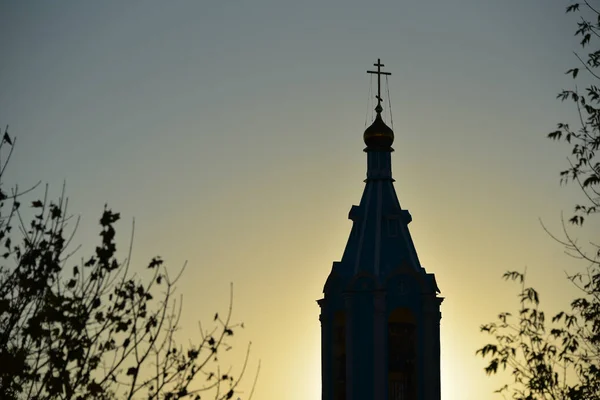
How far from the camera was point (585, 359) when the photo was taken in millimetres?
20969

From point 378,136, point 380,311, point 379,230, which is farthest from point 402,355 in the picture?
point 378,136

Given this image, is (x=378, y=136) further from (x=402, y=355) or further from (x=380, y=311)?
(x=402, y=355)

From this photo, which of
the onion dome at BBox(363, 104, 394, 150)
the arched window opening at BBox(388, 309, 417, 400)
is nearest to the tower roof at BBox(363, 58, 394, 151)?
the onion dome at BBox(363, 104, 394, 150)

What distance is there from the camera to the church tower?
153 ft

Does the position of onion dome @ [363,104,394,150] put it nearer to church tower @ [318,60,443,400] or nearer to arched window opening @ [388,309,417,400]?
church tower @ [318,60,443,400]

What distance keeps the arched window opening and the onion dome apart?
5.99 m

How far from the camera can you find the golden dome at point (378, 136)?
4891cm

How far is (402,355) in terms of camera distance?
4722 centimetres

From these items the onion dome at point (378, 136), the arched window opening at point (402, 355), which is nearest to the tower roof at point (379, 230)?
the onion dome at point (378, 136)

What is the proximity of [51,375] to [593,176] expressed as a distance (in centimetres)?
894

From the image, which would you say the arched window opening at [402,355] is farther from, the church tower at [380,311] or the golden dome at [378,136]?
the golden dome at [378,136]

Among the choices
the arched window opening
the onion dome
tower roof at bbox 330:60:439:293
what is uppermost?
the onion dome

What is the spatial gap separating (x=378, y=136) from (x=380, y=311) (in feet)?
21.1

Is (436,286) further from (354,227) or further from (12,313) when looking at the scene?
(12,313)
